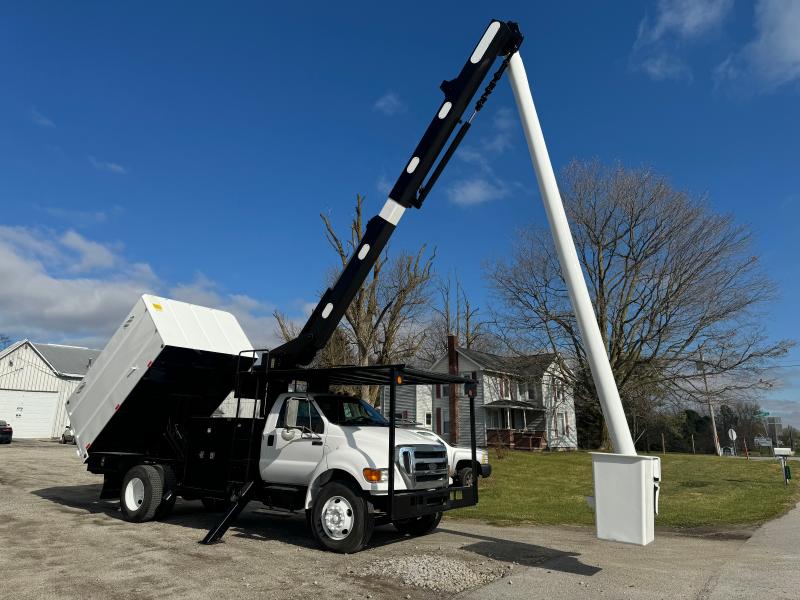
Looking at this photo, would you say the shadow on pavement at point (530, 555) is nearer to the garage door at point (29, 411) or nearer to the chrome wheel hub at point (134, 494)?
the chrome wheel hub at point (134, 494)

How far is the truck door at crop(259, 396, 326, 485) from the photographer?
8023 millimetres

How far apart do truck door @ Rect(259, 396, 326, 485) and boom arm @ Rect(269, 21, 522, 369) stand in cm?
98

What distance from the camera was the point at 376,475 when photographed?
23.5ft

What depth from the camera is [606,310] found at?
96.0 feet

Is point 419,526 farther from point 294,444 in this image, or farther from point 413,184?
point 413,184

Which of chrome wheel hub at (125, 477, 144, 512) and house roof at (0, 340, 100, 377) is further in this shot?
house roof at (0, 340, 100, 377)

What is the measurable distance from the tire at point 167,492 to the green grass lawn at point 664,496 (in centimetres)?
532

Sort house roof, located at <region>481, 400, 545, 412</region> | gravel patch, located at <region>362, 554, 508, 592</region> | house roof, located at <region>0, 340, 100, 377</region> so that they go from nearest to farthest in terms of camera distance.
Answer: gravel patch, located at <region>362, 554, 508, 592</region>, house roof, located at <region>481, 400, 545, 412</region>, house roof, located at <region>0, 340, 100, 377</region>

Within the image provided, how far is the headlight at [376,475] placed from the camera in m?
7.16

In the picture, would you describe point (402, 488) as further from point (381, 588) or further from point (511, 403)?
point (511, 403)

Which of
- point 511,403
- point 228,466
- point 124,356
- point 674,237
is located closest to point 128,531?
point 228,466

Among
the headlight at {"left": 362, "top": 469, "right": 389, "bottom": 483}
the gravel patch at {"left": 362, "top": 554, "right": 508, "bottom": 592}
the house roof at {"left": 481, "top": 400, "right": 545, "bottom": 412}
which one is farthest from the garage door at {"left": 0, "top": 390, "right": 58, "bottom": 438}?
the gravel patch at {"left": 362, "top": 554, "right": 508, "bottom": 592}

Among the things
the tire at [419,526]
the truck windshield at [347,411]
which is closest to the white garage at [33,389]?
the truck windshield at [347,411]

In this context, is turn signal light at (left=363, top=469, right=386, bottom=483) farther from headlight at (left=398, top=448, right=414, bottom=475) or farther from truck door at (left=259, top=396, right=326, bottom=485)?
truck door at (left=259, top=396, right=326, bottom=485)
